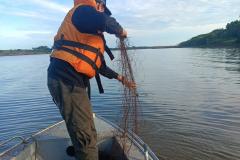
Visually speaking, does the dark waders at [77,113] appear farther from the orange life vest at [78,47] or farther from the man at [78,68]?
the orange life vest at [78,47]

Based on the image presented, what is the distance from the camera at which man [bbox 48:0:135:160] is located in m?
4.25

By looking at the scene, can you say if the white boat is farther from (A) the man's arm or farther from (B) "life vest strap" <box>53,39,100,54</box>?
(B) "life vest strap" <box>53,39,100,54</box>

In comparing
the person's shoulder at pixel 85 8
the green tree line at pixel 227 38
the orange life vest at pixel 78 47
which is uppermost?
the person's shoulder at pixel 85 8

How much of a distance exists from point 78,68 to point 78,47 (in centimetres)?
25

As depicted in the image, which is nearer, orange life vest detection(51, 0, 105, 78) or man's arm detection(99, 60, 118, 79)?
orange life vest detection(51, 0, 105, 78)

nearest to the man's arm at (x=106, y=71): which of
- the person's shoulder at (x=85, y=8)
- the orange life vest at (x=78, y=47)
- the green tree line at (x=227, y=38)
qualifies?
the orange life vest at (x=78, y=47)

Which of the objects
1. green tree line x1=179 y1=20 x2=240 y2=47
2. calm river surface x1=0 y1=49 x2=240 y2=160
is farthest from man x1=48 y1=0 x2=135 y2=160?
green tree line x1=179 y1=20 x2=240 y2=47

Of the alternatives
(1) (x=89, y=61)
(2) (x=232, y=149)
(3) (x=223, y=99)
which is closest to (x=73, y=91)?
(1) (x=89, y=61)

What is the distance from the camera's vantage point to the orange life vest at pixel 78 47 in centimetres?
426

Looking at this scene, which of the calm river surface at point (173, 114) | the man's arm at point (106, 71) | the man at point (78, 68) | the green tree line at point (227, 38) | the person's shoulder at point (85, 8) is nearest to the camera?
the person's shoulder at point (85, 8)

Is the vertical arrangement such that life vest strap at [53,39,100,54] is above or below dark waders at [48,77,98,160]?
Answer: above

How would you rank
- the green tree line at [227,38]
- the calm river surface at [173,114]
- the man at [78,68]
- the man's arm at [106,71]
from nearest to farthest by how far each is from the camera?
1. the man at [78,68]
2. the man's arm at [106,71]
3. the calm river surface at [173,114]
4. the green tree line at [227,38]

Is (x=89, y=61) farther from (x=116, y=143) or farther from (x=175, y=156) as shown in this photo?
(x=175, y=156)

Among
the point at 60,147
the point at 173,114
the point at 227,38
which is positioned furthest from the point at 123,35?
the point at 227,38
